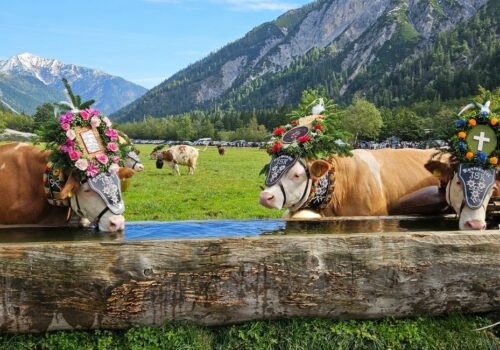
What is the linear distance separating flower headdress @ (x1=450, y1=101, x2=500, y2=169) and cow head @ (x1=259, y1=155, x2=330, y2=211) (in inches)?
69.4

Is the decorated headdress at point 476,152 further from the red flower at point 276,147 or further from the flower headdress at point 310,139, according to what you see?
the red flower at point 276,147

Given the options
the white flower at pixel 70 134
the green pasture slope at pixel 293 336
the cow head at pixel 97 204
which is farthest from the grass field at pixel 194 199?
the green pasture slope at pixel 293 336

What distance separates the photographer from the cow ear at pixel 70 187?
242 inches

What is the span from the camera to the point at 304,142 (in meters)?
7.33

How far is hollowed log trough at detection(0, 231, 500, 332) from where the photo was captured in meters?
4.46

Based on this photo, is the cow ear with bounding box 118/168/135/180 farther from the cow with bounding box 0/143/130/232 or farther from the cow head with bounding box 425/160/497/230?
the cow head with bounding box 425/160/497/230

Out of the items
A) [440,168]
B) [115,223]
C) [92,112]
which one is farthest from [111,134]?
[440,168]

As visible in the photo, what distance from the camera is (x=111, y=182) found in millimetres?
6348

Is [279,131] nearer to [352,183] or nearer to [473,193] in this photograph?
[352,183]

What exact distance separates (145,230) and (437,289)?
12.2 feet

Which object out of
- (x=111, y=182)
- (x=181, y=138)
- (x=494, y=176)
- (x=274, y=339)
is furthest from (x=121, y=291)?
(x=181, y=138)

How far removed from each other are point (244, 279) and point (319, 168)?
9.27 ft

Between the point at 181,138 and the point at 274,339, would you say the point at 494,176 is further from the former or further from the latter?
the point at 181,138

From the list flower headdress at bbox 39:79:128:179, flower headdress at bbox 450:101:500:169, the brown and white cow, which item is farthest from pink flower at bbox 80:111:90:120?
the brown and white cow
